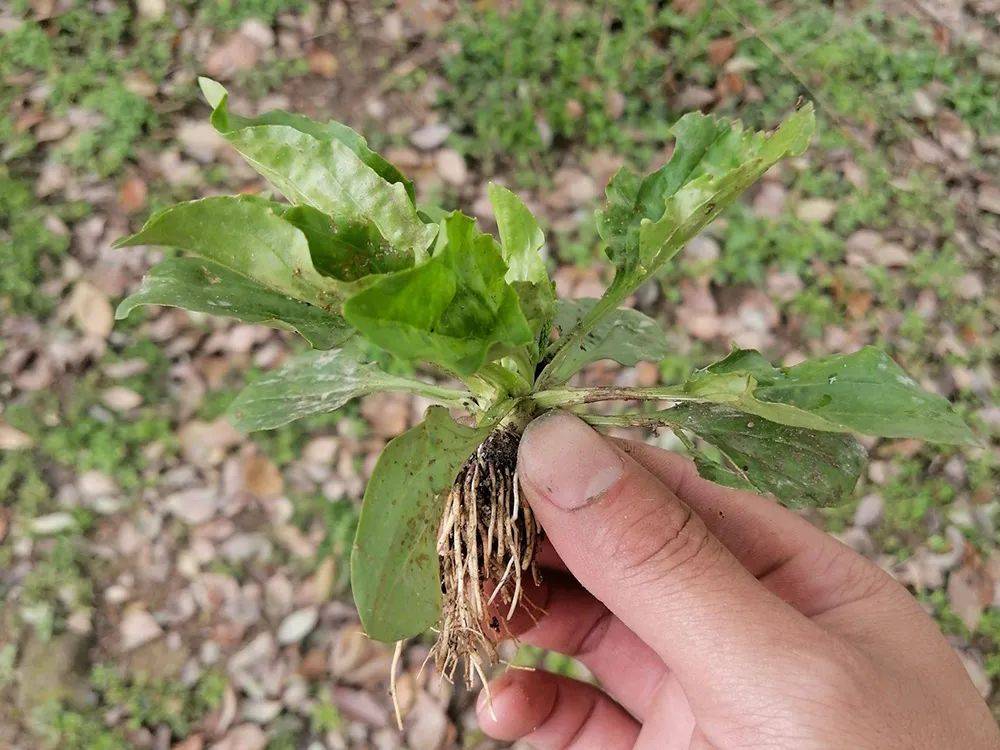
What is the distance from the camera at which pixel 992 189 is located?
3412 mm

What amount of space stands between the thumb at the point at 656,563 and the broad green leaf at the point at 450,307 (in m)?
0.26

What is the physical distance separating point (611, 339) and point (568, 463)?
1.23 ft

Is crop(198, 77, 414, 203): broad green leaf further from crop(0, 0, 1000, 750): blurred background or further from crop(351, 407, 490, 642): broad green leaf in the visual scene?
crop(0, 0, 1000, 750): blurred background

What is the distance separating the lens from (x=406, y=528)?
4.37 feet

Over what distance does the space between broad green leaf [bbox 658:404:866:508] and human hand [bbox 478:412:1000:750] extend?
4.7 inches

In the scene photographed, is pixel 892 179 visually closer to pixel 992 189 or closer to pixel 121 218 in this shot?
pixel 992 189

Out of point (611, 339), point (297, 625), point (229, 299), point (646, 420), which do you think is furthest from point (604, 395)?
point (297, 625)

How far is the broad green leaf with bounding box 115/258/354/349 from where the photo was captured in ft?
4.26

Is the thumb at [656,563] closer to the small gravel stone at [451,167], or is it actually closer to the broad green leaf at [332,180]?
the broad green leaf at [332,180]

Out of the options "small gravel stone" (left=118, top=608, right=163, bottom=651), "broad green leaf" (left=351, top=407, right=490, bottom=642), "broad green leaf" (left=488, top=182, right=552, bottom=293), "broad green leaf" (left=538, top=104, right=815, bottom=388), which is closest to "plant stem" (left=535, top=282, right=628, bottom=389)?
"broad green leaf" (left=538, top=104, right=815, bottom=388)

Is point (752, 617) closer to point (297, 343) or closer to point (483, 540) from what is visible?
point (483, 540)

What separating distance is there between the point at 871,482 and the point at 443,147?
1.94 m

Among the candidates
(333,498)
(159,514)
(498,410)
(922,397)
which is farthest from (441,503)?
(159,514)

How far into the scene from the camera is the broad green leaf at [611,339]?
163cm
